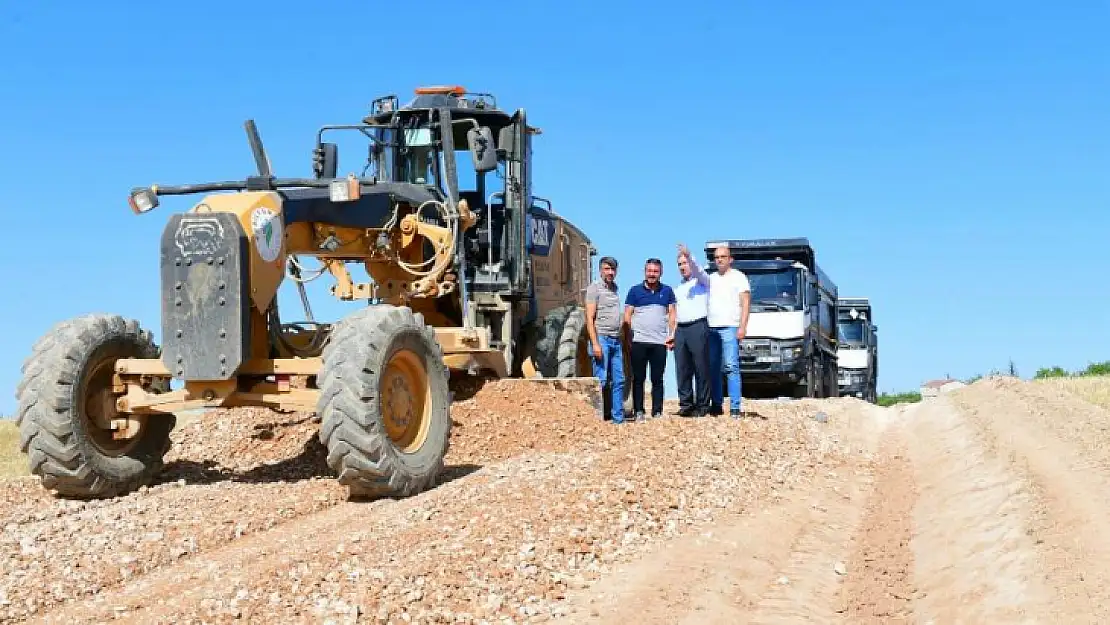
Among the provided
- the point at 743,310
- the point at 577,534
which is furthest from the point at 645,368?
the point at 577,534

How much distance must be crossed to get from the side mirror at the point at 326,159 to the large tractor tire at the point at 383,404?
3752 mm

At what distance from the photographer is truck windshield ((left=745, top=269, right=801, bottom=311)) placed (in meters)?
22.8

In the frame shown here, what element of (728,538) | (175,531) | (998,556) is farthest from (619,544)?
(175,531)

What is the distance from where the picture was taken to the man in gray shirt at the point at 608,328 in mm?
12406

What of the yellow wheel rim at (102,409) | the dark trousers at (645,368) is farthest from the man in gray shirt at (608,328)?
the yellow wheel rim at (102,409)

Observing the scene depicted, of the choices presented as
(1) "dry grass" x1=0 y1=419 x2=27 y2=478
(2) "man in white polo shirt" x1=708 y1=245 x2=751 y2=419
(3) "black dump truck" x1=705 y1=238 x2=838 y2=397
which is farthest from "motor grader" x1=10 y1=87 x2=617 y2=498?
(3) "black dump truck" x1=705 y1=238 x2=838 y2=397

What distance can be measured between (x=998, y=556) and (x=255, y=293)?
18.5ft

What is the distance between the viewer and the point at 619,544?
707cm

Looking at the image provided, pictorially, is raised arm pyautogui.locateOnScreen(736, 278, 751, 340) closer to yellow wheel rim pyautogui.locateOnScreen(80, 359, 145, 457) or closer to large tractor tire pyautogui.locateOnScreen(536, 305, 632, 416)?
large tractor tire pyautogui.locateOnScreen(536, 305, 632, 416)

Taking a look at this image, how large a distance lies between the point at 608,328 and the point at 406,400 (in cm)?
365

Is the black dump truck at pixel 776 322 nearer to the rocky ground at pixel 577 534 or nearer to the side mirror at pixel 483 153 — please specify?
the rocky ground at pixel 577 534

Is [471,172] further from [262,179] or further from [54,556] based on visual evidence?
[54,556]

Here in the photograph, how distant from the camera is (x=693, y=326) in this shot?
12.5m

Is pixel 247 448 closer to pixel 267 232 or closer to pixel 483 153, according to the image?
pixel 267 232
